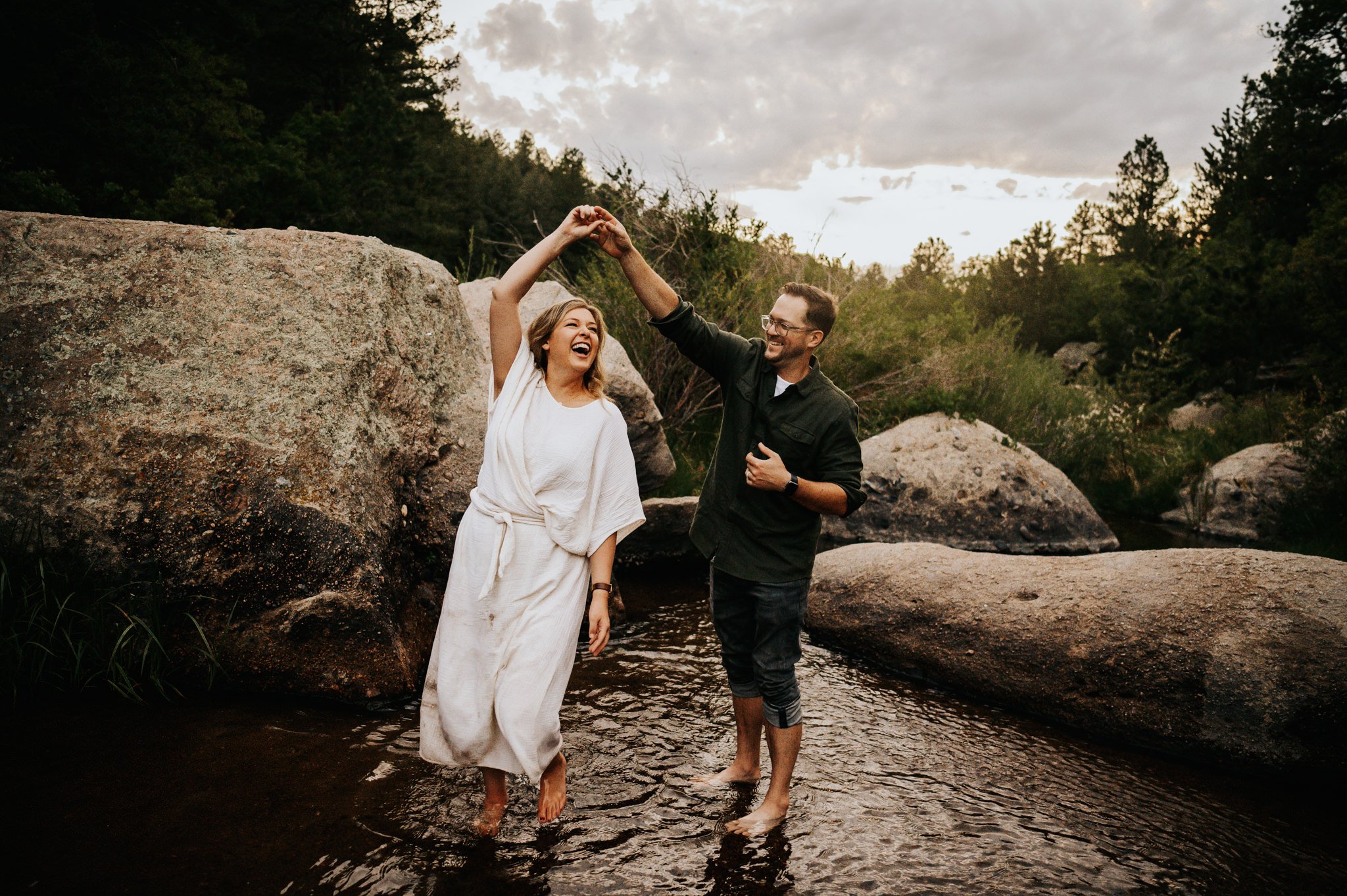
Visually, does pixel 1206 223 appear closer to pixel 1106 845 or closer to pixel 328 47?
pixel 328 47

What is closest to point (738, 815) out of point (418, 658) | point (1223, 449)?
point (418, 658)

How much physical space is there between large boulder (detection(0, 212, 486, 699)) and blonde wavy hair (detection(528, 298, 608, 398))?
1893 millimetres

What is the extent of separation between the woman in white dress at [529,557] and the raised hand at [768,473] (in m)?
0.52

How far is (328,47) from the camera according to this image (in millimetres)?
27938

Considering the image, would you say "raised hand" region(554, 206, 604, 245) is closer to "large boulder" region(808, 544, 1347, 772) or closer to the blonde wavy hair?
the blonde wavy hair

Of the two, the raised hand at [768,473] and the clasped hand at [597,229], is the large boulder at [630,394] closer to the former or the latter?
the clasped hand at [597,229]

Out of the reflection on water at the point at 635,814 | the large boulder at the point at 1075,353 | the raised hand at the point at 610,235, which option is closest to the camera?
the reflection on water at the point at 635,814

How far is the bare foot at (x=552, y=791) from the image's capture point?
3.46 m

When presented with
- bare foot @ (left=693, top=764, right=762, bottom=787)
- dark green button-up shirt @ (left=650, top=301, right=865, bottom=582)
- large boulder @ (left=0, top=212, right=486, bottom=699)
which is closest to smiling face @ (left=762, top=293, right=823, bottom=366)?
dark green button-up shirt @ (left=650, top=301, right=865, bottom=582)

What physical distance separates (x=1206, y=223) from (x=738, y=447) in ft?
139

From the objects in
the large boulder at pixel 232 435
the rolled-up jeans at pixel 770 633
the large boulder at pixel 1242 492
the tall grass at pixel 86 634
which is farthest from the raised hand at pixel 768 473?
the large boulder at pixel 1242 492

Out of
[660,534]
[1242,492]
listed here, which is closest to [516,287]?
[660,534]

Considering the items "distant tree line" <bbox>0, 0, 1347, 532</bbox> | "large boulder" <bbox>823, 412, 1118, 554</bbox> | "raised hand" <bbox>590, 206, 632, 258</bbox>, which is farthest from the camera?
"distant tree line" <bbox>0, 0, 1347, 532</bbox>

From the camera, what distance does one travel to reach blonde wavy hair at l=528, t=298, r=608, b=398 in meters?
3.51
